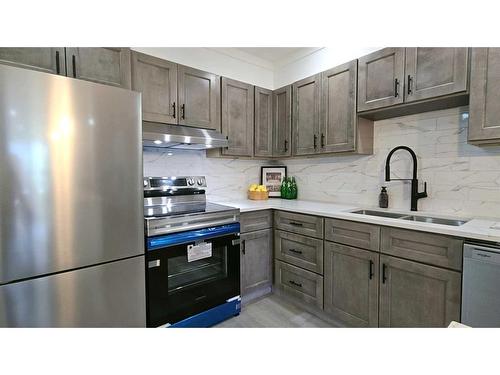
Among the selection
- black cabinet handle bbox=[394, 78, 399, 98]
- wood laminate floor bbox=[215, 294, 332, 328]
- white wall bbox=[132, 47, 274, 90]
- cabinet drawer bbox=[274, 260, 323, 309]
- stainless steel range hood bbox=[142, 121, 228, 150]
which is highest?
white wall bbox=[132, 47, 274, 90]

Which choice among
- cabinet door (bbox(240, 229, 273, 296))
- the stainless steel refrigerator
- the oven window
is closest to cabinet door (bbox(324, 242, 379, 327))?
cabinet door (bbox(240, 229, 273, 296))

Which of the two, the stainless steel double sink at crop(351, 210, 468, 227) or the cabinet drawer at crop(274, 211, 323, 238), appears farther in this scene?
the cabinet drawer at crop(274, 211, 323, 238)

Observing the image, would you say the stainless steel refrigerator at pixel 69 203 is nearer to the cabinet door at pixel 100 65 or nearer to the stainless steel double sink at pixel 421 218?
the cabinet door at pixel 100 65

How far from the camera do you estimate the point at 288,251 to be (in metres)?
2.25

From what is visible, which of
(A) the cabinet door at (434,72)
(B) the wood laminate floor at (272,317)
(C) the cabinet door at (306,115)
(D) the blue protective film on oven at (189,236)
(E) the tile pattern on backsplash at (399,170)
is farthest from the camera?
(C) the cabinet door at (306,115)

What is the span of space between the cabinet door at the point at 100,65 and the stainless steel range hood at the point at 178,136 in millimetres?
344

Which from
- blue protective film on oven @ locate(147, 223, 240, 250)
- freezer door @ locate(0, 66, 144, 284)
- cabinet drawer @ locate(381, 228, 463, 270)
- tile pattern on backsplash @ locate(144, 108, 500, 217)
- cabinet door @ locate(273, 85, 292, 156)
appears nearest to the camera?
freezer door @ locate(0, 66, 144, 284)

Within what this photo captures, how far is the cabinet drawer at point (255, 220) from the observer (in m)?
2.17

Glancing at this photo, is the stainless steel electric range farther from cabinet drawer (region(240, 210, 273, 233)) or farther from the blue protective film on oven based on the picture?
cabinet drawer (region(240, 210, 273, 233))

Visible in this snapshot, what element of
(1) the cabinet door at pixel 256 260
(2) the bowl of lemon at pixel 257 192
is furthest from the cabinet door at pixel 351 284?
(2) the bowl of lemon at pixel 257 192

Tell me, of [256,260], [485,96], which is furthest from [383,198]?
[256,260]

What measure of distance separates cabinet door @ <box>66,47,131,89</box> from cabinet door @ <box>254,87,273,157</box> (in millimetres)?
1290

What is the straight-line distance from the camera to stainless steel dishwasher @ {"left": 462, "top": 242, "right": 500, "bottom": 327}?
47.2 inches
